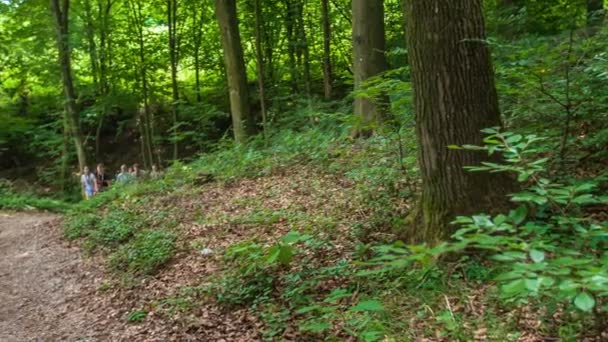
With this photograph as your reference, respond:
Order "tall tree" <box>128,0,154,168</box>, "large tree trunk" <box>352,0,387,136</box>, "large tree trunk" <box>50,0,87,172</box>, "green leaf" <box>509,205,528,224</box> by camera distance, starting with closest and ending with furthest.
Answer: "green leaf" <box>509,205,528,224</box>
"large tree trunk" <box>352,0,387,136</box>
"large tree trunk" <box>50,0,87,172</box>
"tall tree" <box>128,0,154,168</box>

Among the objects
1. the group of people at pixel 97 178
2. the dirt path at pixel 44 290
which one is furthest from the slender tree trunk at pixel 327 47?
the dirt path at pixel 44 290

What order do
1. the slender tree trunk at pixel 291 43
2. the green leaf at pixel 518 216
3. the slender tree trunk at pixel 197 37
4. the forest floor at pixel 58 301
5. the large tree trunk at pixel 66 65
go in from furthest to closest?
the slender tree trunk at pixel 197 37, the slender tree trunk at pixel 291 43, the large tree trunk at pixel 66 65, the forest floor at pixel 58 301, the green leaf at pixel 518 216

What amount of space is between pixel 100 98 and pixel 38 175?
512cm

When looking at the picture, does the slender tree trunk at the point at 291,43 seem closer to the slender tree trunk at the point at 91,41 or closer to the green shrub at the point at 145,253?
the slender tree trunk at the point at 91,41

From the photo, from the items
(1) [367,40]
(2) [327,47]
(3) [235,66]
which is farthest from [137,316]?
(2) [327,47]

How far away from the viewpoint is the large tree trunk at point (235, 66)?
496 inches

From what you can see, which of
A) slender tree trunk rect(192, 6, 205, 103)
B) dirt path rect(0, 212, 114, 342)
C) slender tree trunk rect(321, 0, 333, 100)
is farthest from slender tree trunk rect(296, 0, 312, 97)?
Result: dirt path rect(0, 212, 114, 342)

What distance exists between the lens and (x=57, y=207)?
1606 cm

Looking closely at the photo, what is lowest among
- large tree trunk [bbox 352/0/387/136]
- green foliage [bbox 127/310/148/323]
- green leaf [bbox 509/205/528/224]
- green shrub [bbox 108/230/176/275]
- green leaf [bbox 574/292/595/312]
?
green foliage [bbox 127/310/148/323]

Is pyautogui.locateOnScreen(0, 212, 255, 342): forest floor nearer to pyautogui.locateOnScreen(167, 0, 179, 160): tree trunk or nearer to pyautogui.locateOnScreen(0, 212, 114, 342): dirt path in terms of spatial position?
pyautogui.locateOnScreen(0, 212, 114, 342): dirt path

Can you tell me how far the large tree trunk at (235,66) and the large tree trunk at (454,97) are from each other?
8.79 meters

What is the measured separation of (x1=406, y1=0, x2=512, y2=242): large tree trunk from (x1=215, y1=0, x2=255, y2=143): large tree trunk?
8791 mm

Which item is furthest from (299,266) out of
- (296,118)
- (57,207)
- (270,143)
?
(57,207)

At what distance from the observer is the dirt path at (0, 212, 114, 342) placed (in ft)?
18.8
